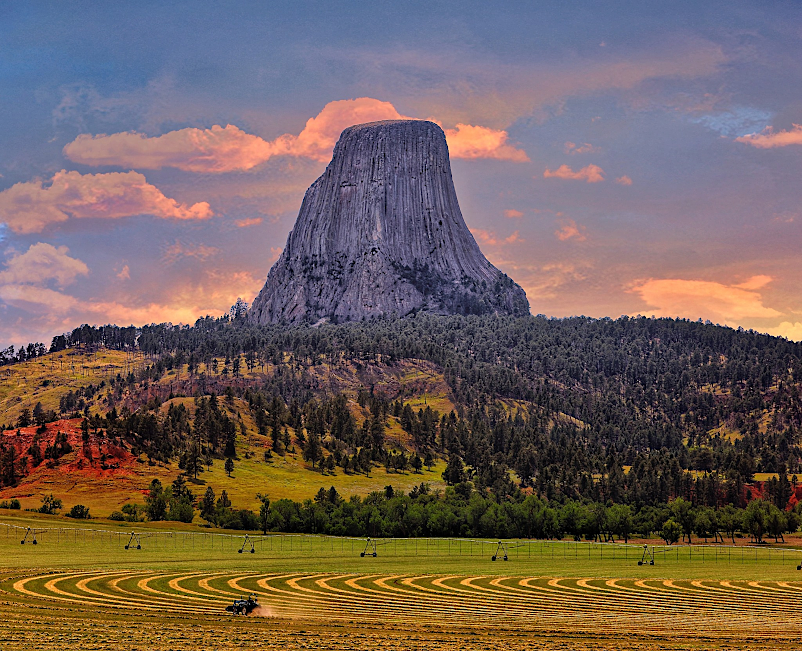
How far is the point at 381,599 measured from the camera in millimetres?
53125

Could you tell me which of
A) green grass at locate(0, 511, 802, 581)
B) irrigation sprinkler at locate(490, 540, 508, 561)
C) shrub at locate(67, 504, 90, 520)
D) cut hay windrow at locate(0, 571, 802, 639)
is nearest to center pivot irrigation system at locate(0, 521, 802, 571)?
irrigation sprinkler at locate(490, 540, 508, 561)

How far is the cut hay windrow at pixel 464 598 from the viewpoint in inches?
1767

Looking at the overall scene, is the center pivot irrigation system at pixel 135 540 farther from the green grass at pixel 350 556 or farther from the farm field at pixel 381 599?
the farm field at pixel 381 599

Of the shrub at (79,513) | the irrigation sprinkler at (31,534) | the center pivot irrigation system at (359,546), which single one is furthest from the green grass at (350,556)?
the shrub at (79,513)

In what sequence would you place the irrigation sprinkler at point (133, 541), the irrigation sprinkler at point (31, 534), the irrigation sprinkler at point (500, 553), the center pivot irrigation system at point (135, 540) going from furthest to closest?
the center pivot irrigation system at point (135, 540) < the irrigation sprinkler at point (133, 541) < the irrigation sprinkler at point (31, 534) < the irrigation sprinkler at point (500, 553)

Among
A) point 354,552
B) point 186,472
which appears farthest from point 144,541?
point 186,472

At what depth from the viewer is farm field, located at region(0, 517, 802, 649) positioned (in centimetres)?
3866

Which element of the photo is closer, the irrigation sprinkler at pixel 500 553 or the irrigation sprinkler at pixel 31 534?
the irrigation sprinkler at pixel 500 553

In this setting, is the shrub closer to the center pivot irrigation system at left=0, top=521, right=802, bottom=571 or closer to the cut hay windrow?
the center pivot irrigation system at left=0, top=521, right=802, bottom=571

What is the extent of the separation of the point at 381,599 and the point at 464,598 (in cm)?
521

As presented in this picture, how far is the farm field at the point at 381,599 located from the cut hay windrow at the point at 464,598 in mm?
118

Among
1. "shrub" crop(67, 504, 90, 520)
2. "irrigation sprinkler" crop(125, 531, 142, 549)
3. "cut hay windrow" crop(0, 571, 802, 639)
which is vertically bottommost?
"cut hay windrow" crop(0, 571, 802, 639)

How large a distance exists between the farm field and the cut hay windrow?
12 cm

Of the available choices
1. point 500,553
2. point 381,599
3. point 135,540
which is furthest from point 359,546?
point 381,599
